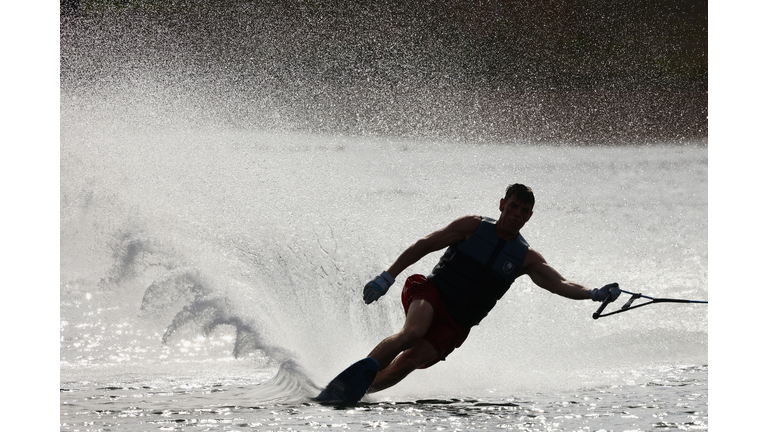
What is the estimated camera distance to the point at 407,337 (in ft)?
13.5

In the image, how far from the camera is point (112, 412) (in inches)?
144

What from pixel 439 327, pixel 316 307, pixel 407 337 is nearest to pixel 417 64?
pixel 316 307

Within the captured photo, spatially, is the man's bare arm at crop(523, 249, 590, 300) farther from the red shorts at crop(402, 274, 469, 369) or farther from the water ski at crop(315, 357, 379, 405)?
the water ski at crop(315, 357, 379, 405)

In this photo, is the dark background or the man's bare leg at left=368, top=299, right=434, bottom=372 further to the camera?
the dark background

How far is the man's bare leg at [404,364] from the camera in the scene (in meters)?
4.07

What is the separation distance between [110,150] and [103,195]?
229cm

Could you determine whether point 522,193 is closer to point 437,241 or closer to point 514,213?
point 514,213

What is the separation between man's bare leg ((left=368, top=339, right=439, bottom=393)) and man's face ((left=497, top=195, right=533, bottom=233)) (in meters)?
0.73

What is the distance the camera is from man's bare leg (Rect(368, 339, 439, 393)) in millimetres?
4070

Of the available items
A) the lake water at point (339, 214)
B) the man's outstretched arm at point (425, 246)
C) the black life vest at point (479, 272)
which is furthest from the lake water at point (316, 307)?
the man's outstretched arm at point (425, 246)

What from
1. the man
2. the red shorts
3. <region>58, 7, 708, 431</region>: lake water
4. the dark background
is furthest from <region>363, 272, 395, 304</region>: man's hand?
the dark background

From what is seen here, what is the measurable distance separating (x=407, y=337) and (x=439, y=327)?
226 millimetres

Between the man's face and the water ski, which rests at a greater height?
the man's face
